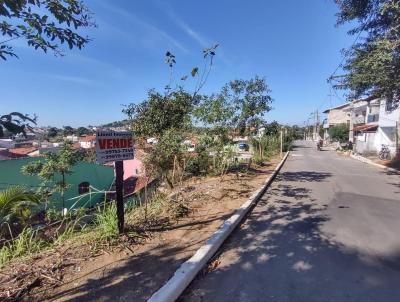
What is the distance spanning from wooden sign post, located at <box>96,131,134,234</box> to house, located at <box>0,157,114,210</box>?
5.45 m

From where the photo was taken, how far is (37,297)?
126 inches

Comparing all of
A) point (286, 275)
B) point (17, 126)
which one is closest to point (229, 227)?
point (286, 275)

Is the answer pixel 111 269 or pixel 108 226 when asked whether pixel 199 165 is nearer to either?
pixel 108 226

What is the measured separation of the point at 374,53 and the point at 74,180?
14.3m

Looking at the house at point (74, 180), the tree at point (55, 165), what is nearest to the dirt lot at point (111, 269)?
the house at point (74, 180)

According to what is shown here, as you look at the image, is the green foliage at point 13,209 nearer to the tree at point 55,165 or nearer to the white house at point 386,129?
the tree at point 55,165

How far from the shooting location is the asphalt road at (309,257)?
3.44 m

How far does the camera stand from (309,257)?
14.5 feet

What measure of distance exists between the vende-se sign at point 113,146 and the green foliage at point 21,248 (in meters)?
1.77

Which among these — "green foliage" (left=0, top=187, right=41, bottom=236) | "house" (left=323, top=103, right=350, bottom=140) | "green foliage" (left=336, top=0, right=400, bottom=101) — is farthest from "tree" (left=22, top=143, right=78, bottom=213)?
"house" (left=323, top=103, right=350, bottom=140)

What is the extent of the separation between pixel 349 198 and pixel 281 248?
5.34 metres

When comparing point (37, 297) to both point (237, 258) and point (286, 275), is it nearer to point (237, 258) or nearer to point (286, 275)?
point (237, 258)

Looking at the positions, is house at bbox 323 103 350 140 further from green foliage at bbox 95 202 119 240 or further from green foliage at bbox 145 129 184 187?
green foliage at bbox 95 202 119 240

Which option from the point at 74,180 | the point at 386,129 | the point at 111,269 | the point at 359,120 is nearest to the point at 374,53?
the point at 111,269
